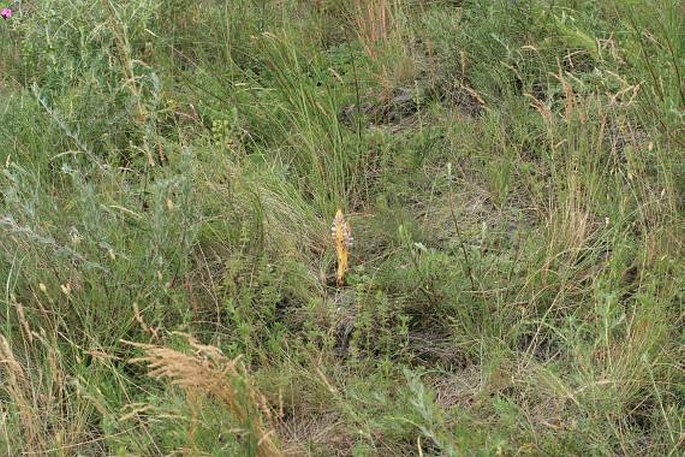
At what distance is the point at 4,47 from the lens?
15.4 ft

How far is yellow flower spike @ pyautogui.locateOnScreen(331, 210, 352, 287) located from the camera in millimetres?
3052

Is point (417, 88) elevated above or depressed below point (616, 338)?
above

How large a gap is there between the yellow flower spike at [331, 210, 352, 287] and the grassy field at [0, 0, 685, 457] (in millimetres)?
25

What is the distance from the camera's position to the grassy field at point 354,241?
8.33 feet

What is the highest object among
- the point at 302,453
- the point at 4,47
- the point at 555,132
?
the point at 4,47

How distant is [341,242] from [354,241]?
11.1 inches

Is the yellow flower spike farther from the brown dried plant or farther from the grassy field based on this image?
the brown dried plant

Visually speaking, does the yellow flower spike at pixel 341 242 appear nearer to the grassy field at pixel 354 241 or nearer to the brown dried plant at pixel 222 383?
the grassy field at pixel 354 241

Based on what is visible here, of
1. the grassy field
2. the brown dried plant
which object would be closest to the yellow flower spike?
the grassy field

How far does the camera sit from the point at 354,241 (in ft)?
11.0

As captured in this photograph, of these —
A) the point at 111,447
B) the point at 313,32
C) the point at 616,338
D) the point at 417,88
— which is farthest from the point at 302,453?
the point at 313,32

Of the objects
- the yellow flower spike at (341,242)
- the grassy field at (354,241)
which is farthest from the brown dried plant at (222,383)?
the yellow flower spike at (341,242)

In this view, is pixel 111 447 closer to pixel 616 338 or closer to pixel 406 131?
pixel 616 338

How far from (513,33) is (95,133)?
1.80 metres
